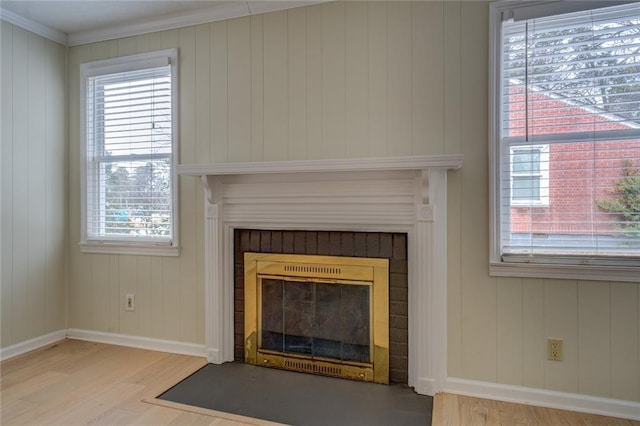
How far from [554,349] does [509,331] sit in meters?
0.23

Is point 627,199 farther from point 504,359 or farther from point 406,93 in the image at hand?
point 406,93

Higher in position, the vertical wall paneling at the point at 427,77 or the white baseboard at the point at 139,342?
the vertical wall paneling at the point at 427,77

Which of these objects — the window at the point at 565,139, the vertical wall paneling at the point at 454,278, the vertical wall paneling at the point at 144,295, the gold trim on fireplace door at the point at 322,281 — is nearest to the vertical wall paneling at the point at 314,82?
the gold trim on fireplace door at the point at 322,281

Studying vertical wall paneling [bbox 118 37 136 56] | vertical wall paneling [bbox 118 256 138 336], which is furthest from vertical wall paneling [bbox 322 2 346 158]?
vertical wall paneling [bbox 118 256 138 336]

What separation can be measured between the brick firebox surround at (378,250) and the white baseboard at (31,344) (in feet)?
6.14

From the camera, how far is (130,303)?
9.39ft

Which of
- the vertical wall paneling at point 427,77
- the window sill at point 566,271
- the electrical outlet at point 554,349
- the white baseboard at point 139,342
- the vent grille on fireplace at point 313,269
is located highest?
the vertical wall paneling at point 427,77

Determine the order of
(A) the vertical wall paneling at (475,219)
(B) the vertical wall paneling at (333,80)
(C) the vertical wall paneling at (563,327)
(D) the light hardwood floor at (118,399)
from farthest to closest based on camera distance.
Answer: (B) the vertical wall paneling at (333,80) → (A) the vertical wall paneling at (475,219) → (C) the vertical wall paneling at (563,327) → (D) the light hardwood floor at (118,399)

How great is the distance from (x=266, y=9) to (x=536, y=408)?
2888mm

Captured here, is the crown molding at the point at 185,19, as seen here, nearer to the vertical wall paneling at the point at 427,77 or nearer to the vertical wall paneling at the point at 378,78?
the vertical wall paneling at the point at 378,78

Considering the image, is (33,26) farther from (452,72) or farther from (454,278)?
(454,278)

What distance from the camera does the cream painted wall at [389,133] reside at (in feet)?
6.58

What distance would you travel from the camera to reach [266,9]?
2473 mm

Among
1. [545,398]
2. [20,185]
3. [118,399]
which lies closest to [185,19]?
[20,185]
